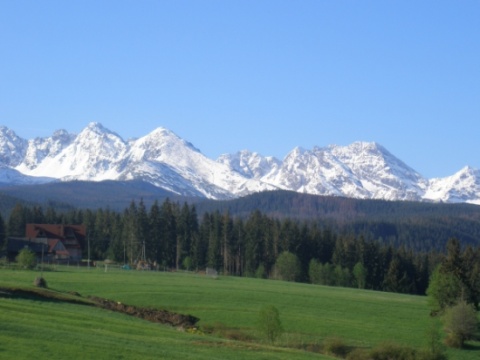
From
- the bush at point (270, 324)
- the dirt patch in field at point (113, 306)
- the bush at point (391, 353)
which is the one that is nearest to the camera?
the bush at point (391, 353)

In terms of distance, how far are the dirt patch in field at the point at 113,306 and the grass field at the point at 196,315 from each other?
186 centimetres

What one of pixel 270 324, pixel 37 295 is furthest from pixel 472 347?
pixel 37 295

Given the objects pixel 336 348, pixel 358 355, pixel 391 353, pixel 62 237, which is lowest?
pixel 358 355

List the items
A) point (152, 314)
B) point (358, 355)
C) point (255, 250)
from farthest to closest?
1. point (255, 250)
2. point (152, 314)
3. point (358, 355)

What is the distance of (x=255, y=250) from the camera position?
148750mm

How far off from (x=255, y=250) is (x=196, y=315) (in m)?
79.7

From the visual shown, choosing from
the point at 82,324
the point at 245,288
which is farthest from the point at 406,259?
the point at 82,324

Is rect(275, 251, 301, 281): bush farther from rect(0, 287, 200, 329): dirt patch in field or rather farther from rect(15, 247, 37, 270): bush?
rect(0, 287, 200, 329): dirt patch in field

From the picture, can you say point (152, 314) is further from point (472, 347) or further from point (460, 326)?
point (472, 347)

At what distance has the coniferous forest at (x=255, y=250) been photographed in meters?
140

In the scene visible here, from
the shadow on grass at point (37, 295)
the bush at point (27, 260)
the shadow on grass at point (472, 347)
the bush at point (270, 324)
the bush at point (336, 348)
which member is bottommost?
the shadow on grass at point (472, 347)

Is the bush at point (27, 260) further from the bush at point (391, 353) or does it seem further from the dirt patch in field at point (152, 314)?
the bush at point (391, 353)

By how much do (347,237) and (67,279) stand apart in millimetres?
75818

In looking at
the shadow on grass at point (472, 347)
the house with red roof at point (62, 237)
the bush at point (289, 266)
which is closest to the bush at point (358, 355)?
the shadow on grass at point (472, 347)
